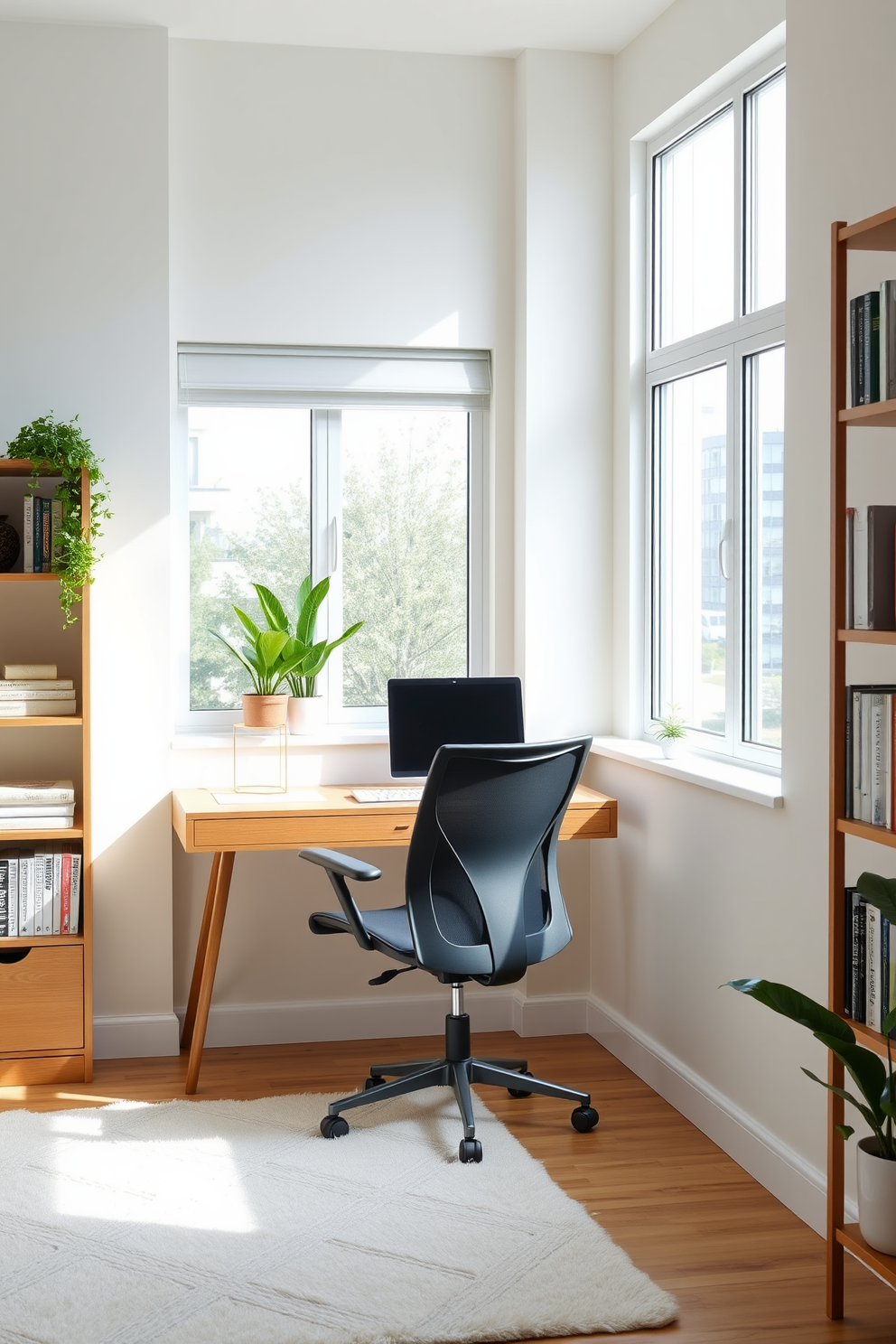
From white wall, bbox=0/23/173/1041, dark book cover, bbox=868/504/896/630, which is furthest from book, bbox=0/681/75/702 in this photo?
dark book cover, bbox=868/504/896/630

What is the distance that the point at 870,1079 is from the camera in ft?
7.34

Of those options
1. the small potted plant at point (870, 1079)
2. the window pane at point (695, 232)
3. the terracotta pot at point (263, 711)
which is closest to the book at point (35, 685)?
the terracotta pot at point (263, 711)

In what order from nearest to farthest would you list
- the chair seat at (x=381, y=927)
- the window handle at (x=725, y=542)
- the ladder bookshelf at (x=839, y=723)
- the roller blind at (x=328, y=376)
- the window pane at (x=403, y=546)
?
the ladder bookshelf at (x=839, y=723) → the chair seat at (x=381, y=927) → the window handle at (x=725, y=542) → the roller blind at (x=328, y=376) → the window pane at (x=403, y=546)

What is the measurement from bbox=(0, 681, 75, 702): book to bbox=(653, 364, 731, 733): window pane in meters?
1.78

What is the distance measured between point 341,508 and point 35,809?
4.46 feet

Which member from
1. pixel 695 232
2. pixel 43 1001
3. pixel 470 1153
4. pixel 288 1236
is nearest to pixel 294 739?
pixel 43 1001

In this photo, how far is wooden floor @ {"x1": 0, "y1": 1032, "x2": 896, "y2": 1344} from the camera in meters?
2.46

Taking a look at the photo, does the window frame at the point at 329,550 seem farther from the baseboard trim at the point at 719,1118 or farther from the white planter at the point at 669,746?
the baseboard trim at the point at 719,1118

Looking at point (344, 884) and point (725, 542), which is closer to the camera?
point (344, 884)

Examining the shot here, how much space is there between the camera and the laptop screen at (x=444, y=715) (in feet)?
12.4

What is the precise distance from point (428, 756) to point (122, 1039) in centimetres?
126

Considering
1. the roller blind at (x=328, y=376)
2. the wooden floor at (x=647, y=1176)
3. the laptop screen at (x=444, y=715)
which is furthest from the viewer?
the roller blind at (x=328, y=376)

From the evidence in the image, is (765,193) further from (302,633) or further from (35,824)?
(35,824)

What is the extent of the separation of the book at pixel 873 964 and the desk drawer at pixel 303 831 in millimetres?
1508
